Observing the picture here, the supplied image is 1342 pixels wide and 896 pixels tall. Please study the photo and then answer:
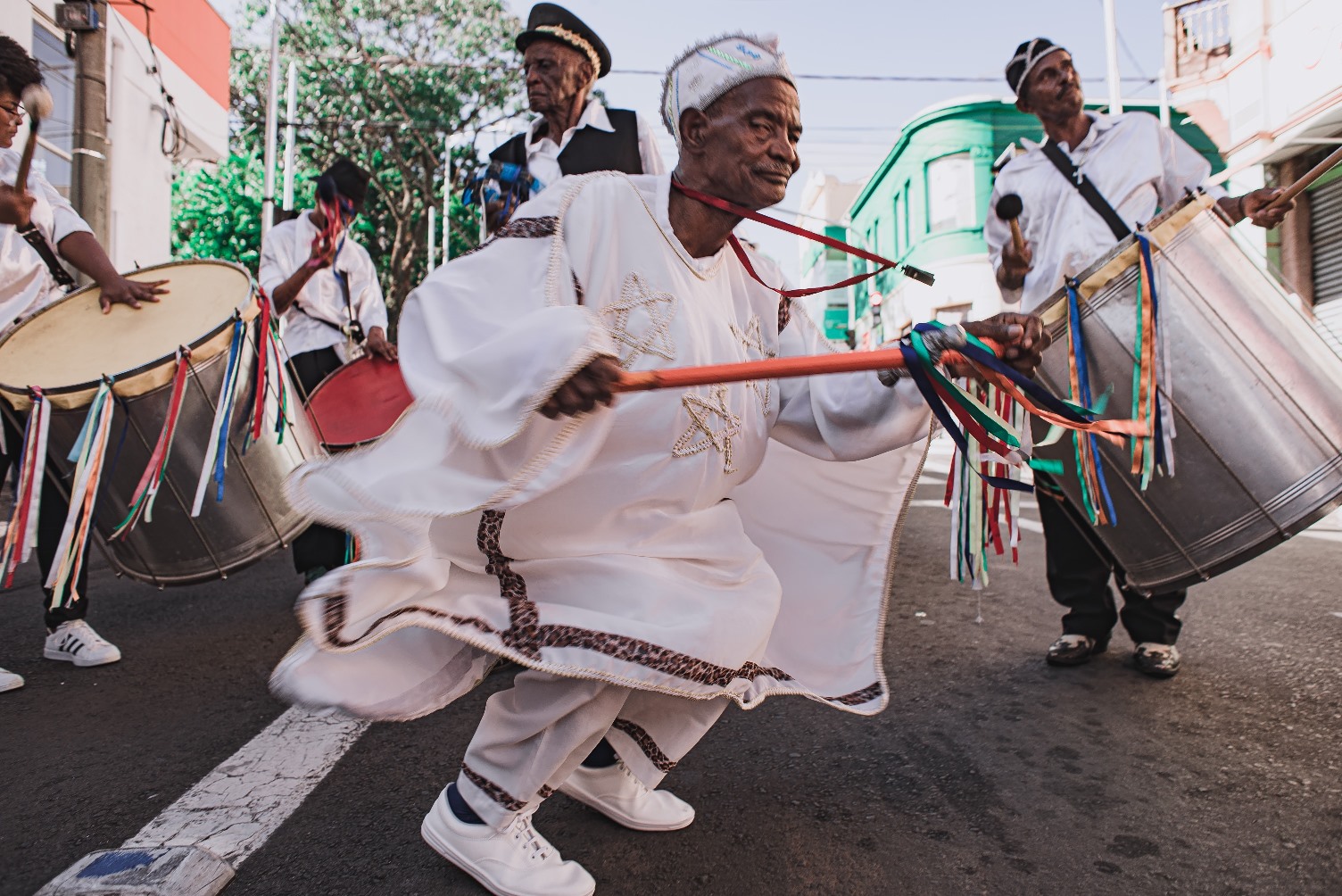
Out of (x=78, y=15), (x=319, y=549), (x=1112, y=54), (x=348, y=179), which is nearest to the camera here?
(x=319, y=549)

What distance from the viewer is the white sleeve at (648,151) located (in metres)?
4.14

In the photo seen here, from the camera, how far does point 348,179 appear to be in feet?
17.1

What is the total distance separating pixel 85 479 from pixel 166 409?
344 millimetres

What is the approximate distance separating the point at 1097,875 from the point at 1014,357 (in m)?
1.07

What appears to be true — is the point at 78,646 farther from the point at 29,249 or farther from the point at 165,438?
the point at 29,249

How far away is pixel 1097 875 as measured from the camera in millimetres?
2006

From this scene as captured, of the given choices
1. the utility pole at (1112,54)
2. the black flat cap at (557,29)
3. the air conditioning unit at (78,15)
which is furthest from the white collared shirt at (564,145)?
the utility pole at (1112,54)

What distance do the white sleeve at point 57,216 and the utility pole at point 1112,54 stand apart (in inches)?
552

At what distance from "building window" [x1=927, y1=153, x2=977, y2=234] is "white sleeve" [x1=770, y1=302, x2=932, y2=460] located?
Answer: 2324cm

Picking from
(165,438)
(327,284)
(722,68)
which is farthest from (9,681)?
A: (722,68)

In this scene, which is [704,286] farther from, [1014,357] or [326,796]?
[326,796]

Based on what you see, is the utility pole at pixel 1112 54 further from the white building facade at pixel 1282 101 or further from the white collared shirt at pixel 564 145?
the white collared shirt at pixel 564 145

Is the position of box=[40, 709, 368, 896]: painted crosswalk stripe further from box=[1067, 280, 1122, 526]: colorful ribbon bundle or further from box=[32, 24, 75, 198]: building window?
box=[32, 24, 75, 198]: building window

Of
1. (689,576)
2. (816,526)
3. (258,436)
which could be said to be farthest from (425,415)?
(258,436)
